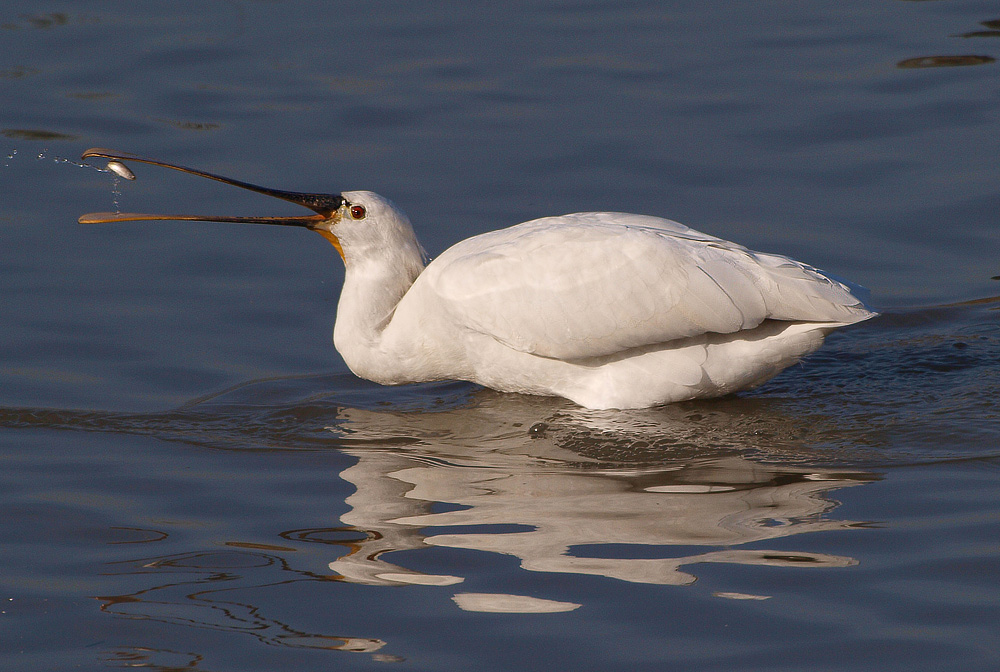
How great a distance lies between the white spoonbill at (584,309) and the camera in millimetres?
6559

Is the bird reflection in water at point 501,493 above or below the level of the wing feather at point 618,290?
below

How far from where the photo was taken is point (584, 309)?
21.8 ft

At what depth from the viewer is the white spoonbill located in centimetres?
656

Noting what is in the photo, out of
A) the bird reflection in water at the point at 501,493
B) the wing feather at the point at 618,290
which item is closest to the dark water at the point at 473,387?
the bird reflection in water at the point at 501,493

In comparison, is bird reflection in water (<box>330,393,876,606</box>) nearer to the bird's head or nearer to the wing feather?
the wing feather

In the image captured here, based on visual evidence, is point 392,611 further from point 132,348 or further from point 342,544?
point 132,348

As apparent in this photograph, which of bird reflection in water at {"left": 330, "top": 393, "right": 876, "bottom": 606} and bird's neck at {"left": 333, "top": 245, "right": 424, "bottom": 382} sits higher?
bird's neck at {"left": 333, "top": 245, "right": 424, "bottom": 382}

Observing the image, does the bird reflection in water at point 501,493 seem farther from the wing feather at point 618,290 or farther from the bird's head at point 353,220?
the bird's head at point 353,220

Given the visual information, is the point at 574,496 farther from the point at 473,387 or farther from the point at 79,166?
the point at 79,166

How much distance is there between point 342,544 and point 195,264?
3628 millimetres

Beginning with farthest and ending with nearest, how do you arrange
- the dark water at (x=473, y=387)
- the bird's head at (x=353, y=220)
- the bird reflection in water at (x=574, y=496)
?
the bird's head at (x=353, y=220) → the bird reflection in water at (x=574, y=496) → the dark water at (x=473, y=387)

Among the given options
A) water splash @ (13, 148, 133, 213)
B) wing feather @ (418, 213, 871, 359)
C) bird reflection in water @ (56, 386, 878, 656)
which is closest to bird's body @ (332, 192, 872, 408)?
wing feather @ (418, 213, 871, 359)

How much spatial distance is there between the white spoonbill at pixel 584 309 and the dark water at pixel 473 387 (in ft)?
0.70

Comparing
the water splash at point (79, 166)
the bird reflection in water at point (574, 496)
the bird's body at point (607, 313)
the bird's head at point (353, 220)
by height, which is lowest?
the bird reflection in water at point (574, 496)
